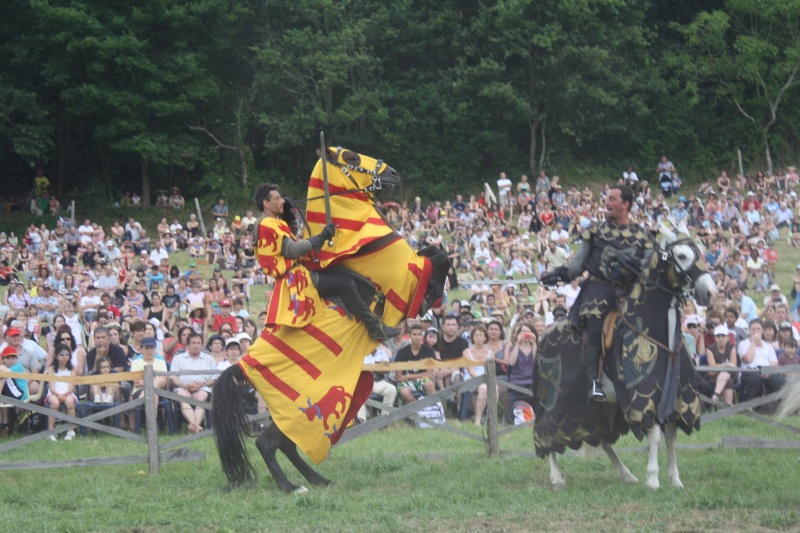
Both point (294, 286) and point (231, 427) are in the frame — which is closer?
point (231, 427)

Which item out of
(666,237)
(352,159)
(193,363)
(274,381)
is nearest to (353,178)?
(352,159)

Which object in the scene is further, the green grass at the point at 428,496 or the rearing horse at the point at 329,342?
the rearing horse at the point at 329,342

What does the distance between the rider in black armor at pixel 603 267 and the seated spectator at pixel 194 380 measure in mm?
4757

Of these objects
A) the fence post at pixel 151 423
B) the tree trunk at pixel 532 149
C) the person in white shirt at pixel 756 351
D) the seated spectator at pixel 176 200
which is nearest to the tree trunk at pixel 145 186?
the seated spectator at pixel 176 200

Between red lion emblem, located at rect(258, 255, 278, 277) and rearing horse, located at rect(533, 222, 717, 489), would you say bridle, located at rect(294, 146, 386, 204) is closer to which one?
red lion emblem, located at rect(258, 255, 278, 277)

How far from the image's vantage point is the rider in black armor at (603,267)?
8.32 m

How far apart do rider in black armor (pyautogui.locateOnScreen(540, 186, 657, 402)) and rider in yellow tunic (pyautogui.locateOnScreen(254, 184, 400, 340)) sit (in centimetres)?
148

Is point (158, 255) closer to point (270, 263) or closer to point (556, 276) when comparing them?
point (270, 263)

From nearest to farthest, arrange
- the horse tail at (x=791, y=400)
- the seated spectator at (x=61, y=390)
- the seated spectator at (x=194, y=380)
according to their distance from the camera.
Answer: the horse tail at (x=791, y=400) → the seated spectator at (x=194, y=380) → the seated spectator at (x=61, y=390)

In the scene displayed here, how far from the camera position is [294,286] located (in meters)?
8.97

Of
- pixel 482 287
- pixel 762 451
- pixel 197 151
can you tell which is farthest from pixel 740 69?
pixel 762 451

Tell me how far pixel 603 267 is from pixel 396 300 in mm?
1825

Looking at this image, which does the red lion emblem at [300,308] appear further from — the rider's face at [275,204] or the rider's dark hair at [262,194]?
the rider's dark hair at [262,194]

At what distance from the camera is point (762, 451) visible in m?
10.1
